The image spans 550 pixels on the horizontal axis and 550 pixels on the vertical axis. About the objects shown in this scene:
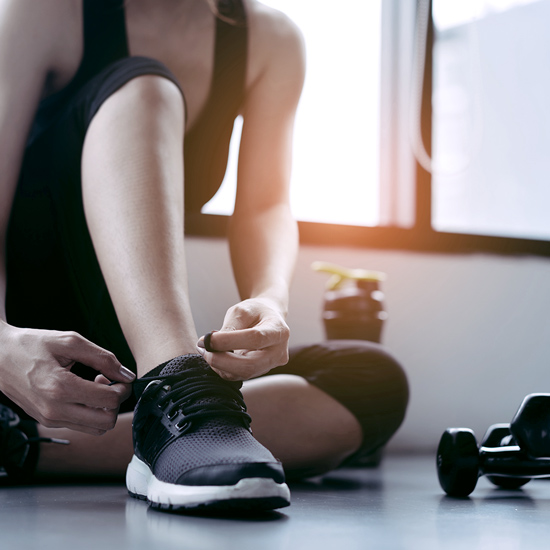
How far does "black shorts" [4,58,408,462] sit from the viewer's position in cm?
79

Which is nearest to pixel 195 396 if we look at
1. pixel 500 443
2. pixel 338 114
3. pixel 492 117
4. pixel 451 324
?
pixel 500 443

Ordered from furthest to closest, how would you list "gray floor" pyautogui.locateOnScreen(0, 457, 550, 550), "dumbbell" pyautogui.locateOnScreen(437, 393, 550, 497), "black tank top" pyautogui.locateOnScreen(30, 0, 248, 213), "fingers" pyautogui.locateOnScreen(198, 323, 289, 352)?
"black tank top" pyautogui.locateOnScreen(30, 0, 248, 213), "dumbbell" pyautogui.locateOnScreen(437, 393, 550, 497), "fingers" pyautogui.locateOnScreen(198, 323, 289, 352), "gray floor" pyautogui.locateOnScreen(0, 457, 550, 550)

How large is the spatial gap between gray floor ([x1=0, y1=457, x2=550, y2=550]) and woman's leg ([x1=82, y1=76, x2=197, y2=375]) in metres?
0.16

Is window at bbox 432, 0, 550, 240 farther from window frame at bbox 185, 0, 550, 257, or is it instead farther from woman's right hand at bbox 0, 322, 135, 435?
woman's right hand at bbox 0, 322, 135, 435

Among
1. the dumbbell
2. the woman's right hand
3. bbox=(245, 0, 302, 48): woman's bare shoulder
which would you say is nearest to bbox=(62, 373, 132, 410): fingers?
the woman's right hand

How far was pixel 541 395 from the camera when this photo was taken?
2.20ft

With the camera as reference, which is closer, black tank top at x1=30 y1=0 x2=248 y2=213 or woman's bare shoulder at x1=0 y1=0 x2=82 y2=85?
woman's bare shoulder at x1=0 y1=0 x2=82 y2=85

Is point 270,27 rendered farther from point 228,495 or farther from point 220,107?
point 228,495

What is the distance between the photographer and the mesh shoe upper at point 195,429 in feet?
1.74

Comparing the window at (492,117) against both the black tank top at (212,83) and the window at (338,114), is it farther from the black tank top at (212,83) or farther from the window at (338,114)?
the black tank top at (212,83)

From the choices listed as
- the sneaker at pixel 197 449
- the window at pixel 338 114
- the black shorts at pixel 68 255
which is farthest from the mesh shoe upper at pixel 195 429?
the window at pixel 338 114

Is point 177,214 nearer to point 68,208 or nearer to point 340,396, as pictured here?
point 68,208

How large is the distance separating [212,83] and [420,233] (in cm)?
95

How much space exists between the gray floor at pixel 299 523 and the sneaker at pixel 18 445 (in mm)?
48
